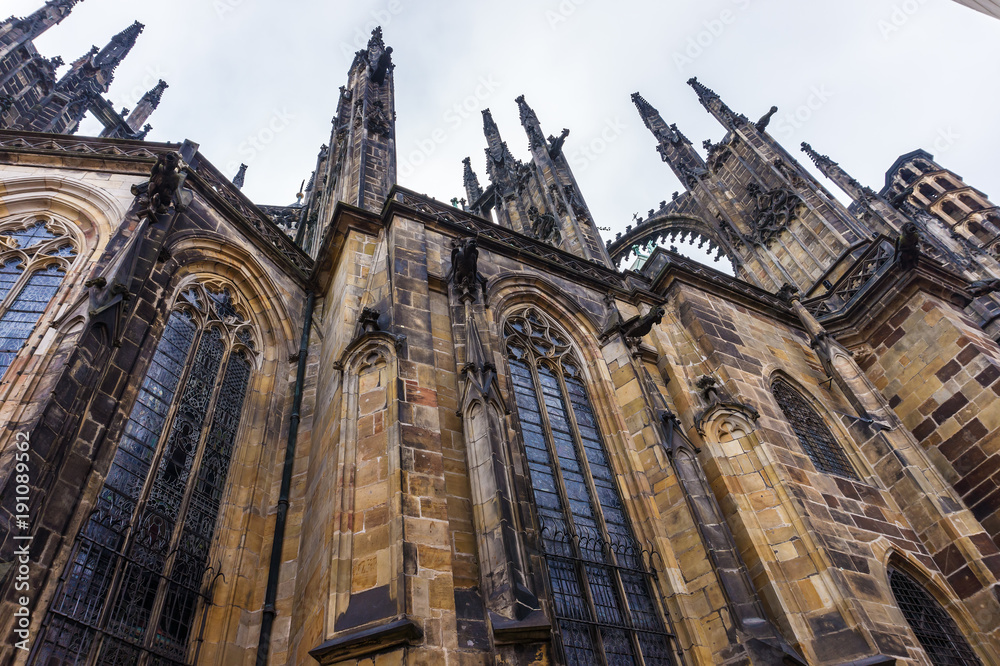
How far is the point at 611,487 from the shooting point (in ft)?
27.3

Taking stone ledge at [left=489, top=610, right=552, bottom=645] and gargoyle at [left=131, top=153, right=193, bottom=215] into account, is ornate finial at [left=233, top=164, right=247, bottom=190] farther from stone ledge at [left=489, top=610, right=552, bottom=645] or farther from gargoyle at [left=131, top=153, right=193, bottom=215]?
stone ledge at [left=489, top=610, right=552, bottom=645]

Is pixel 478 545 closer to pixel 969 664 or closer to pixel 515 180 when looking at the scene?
pixel 969 664

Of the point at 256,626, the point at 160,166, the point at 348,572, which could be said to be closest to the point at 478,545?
the point at 348,572

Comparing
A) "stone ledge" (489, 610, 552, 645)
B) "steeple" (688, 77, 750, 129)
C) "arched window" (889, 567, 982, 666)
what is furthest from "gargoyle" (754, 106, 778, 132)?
"stone ledge" (489, 610, 552, 645)

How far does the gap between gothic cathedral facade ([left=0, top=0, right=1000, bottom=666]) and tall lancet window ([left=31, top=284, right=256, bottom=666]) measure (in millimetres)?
30

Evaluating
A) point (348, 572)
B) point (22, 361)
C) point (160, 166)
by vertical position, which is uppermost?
point (160, 166)

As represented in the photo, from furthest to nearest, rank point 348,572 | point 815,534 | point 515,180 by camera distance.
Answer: point 515,180, point 815,534, point 348,572

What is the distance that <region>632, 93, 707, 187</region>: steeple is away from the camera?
22156 millimetres

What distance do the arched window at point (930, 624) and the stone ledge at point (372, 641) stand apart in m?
6.26

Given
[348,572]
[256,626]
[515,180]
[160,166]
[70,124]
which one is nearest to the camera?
[348,572]

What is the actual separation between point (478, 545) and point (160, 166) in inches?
243

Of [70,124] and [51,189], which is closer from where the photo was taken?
[51,189]

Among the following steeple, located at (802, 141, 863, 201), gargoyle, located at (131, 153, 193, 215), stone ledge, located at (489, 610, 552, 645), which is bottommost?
stone ledge, located at (489, 610, 552, 645)

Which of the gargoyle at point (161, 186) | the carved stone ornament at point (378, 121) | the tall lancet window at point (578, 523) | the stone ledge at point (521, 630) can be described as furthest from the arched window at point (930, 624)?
the carved stone ornament at point (378, 121)
